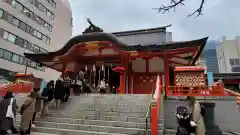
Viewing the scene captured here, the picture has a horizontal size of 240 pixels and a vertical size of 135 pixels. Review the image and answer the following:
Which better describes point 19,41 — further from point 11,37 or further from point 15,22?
point 15,22

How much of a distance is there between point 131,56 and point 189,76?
15.1 feet

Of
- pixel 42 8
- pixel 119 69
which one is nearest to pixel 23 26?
pixel 42 8

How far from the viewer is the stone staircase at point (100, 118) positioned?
7.34 m

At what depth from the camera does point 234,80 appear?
25.2 metres

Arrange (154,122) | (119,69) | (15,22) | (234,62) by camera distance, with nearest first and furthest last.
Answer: (154,122) → (119,69) → (15,22) → (234,62)

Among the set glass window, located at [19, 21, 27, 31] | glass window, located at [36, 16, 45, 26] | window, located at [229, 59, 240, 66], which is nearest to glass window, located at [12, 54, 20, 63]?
glass window, located at [19, 21, 27, 31]

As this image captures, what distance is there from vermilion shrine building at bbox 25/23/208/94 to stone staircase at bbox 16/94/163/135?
4239 mm

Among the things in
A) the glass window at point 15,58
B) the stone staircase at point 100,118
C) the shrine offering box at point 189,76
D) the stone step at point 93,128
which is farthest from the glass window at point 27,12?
the shrine offering box at point 189,76

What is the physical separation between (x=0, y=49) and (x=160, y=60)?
69.5ft

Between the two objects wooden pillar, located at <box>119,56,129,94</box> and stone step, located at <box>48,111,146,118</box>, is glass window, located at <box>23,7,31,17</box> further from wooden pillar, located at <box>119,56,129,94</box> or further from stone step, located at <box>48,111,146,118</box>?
stone step, located at <box>48,111,146,118</box>

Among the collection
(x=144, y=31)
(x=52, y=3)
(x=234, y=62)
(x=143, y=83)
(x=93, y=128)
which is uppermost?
(x=52, y=3)

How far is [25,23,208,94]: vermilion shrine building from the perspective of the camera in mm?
13461

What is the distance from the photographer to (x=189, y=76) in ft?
39.3

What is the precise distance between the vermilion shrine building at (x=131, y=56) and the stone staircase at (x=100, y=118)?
4.24 metres
